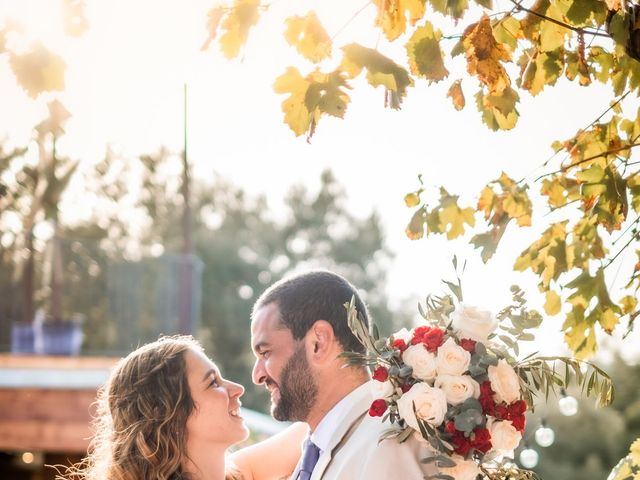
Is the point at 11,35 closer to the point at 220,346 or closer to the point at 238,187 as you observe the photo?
the point at 220,346

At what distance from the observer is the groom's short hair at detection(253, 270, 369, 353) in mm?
3098

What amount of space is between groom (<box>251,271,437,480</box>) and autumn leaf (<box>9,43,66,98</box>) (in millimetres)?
1218

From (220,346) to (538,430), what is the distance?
22.8m

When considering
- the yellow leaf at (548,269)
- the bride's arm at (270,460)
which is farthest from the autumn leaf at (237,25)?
the bride's arm at (270,460)

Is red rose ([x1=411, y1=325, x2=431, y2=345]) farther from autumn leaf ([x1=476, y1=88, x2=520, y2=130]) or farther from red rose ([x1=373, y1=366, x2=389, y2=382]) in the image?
autumn leaf ([x1=476, y1=88, x2=520, y2=130])

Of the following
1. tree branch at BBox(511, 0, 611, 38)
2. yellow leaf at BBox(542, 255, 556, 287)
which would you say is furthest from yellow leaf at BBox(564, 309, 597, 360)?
tree branch at BBox(511, 0, 611, 38)

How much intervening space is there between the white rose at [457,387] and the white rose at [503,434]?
90 mm

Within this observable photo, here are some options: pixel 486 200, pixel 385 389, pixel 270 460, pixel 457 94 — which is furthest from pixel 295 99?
pixel 270 460

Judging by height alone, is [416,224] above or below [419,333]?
above

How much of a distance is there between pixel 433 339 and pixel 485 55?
70 cm

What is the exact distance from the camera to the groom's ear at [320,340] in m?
3.04

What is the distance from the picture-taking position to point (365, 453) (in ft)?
8.51

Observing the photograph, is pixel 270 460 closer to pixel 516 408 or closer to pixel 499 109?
pixel 516 408

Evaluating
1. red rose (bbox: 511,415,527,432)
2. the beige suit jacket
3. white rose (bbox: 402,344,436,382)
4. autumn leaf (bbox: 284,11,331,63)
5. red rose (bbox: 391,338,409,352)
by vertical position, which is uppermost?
autumn leaf (bbox: 284,11,331,63)
